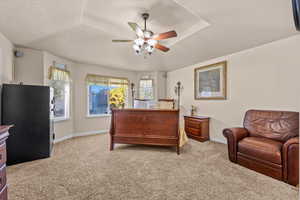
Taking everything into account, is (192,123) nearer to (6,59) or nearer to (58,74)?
(58,74)

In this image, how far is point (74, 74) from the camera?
4590 millimetres

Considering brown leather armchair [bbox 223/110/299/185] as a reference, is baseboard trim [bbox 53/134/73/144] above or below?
below

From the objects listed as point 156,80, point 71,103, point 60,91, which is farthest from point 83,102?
point 156,80

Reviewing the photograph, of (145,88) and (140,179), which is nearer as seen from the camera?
(140,179)

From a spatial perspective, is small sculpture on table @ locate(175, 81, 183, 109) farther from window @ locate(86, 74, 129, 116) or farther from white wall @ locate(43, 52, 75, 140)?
white wall @ locate(43, 52, 75, 140)

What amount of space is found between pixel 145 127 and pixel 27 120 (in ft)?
7.83

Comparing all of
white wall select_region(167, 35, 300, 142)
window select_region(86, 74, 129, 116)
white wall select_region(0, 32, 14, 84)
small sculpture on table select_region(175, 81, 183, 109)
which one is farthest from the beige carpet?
small sculpture on table select_region(175, 81, 183, 109)

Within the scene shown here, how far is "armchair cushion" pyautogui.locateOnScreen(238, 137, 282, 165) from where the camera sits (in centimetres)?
212

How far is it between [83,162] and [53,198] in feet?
3.24

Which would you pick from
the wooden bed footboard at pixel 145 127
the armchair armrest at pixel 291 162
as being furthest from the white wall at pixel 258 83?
the wooden bed footboard at pixel 145 127

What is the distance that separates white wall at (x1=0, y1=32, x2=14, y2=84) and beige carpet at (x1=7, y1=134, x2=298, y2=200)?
1.78 m

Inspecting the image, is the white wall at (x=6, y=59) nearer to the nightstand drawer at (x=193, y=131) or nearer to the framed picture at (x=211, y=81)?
the nightstand drawer at (x=193, y=131)

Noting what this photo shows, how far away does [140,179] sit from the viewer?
2.13 metres

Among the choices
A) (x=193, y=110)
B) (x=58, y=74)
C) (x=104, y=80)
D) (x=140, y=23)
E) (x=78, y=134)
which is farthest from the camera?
(x=104, y=80)
